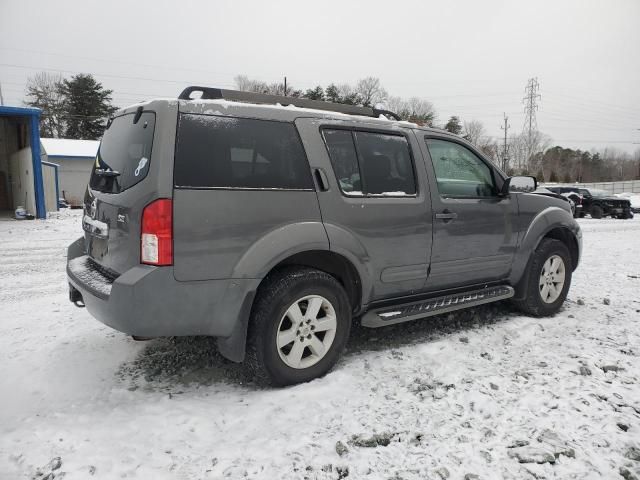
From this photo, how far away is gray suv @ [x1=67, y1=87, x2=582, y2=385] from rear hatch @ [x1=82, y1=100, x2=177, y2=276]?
0.04 ft

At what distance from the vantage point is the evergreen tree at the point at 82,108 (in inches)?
1949

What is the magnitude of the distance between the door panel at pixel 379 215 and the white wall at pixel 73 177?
1172 inches

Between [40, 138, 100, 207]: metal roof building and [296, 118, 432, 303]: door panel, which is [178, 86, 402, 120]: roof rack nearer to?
[296, 118, 432, 303]: door panel

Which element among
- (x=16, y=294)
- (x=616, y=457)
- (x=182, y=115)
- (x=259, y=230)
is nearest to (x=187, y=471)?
(x=259, y=230)

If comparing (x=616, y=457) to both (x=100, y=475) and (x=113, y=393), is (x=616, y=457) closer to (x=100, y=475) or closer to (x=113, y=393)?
(x=100, y=475)

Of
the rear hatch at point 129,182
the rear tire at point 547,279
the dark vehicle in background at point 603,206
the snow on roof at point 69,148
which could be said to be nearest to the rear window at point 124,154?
the rear hatch at point 129,182

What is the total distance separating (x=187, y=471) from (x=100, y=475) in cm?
41

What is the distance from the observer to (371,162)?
11.6ft

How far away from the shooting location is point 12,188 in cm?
1933

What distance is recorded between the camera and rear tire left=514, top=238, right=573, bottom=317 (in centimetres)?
458

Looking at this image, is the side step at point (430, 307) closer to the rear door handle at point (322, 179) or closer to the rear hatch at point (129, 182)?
the rear door handle at point (322, 179)

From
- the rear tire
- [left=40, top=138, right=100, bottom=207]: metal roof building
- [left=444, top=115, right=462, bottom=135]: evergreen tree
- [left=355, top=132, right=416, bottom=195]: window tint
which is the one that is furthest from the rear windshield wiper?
[left=444, top=115, right=462, bottom=135]: evergreen tree

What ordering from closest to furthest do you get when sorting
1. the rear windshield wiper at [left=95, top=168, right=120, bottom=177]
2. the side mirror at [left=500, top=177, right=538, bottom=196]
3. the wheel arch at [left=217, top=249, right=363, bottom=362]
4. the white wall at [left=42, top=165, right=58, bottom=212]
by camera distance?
the wheel arch at [left=217, top=249, right=363, bottom=362], the rear windshield wiper at [left=95, top=168, right=120, bottom=177], the side mirror at [left=500, top=177, right=538, bottom=196], the white wall at [left=42, top=165, right=58, bottom=212]

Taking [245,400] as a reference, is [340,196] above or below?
above
